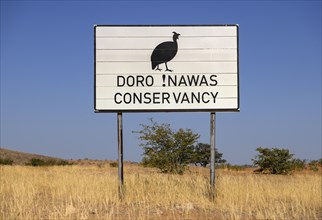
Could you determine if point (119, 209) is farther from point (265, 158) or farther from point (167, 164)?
point (265, 158)

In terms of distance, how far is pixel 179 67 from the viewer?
12656mm

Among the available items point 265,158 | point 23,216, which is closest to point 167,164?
point 265,158

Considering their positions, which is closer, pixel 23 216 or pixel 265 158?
pixel 23 216

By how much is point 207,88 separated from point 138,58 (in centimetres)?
204

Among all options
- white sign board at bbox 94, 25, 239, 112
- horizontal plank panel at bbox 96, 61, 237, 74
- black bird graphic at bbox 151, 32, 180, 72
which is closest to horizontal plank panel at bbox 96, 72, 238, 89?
white sign board at bbox 94, 25, 239, 112

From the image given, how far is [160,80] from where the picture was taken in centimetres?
1255

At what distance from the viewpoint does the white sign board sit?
12.5 metres

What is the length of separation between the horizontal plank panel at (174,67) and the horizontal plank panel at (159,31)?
0.81 m

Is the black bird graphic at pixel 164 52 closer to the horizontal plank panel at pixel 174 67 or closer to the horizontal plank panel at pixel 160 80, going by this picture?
the horizontal plank panel at pixel 174 67

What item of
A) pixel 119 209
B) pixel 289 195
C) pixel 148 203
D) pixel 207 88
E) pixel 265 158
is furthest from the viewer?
pixel 265 158

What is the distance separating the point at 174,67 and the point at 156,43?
852mm

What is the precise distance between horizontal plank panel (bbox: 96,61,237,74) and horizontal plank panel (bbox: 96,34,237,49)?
46cm

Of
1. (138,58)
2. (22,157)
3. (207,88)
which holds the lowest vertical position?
(22,157)

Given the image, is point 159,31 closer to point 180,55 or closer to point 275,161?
point 180,55
